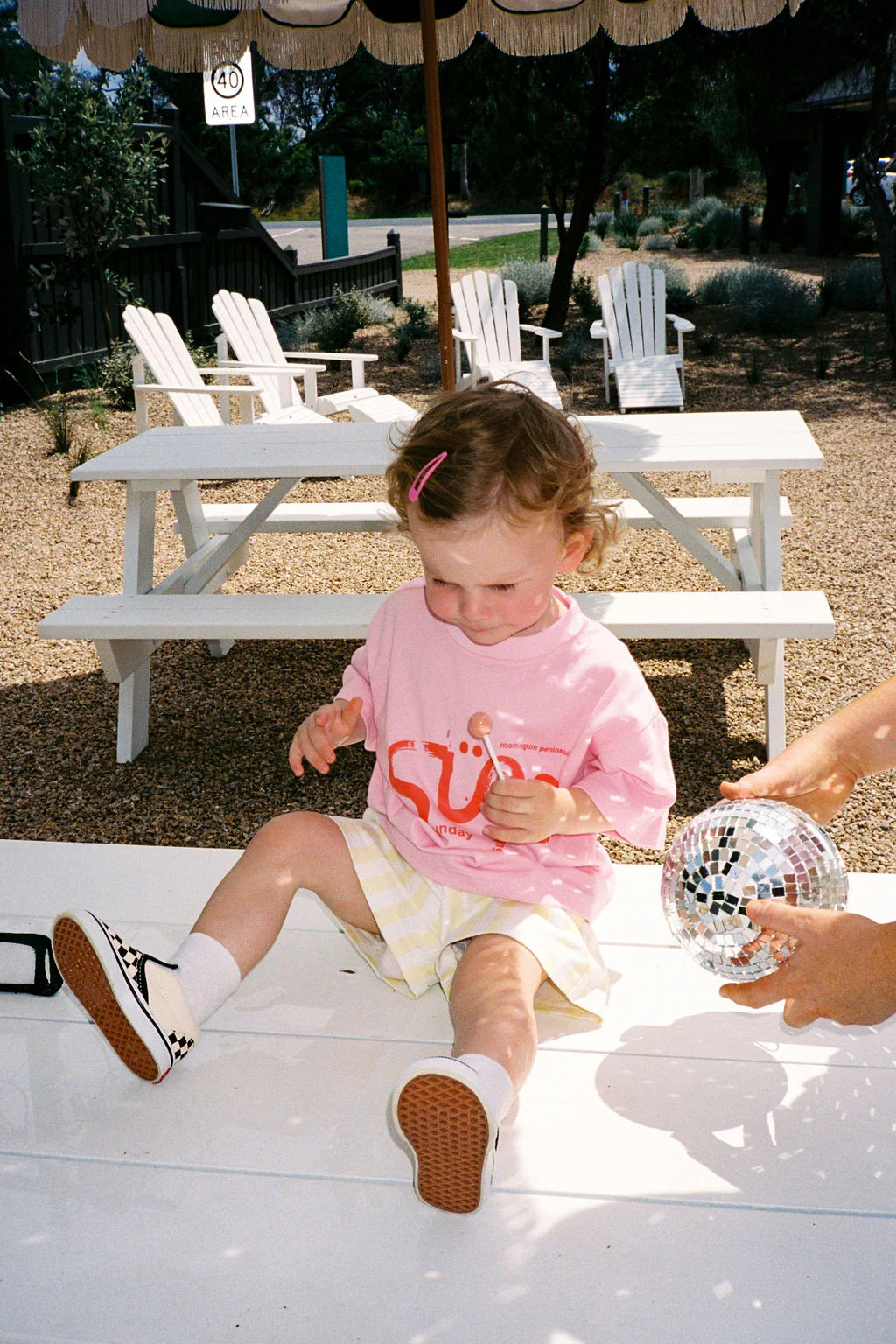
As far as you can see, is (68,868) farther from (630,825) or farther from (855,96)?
(855,96)

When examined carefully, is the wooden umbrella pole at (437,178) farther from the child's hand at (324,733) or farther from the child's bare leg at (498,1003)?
the child's bare leg at (498,1003)

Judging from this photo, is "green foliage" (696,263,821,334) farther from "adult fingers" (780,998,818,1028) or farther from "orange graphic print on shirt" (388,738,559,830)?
"adult fingers" (780,998,818,1028)

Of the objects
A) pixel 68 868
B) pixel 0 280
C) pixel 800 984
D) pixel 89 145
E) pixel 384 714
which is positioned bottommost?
pixel 68 868

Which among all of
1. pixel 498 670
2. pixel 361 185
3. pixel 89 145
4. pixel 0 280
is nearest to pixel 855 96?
pixel 89 145

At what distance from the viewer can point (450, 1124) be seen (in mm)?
1413

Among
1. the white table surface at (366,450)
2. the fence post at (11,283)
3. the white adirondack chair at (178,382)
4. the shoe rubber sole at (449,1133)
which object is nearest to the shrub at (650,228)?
the fence post at (11,283)

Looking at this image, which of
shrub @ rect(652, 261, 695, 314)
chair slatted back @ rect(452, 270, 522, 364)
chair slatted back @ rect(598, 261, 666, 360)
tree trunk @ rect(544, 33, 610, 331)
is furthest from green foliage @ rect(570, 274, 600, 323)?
chair slatted back @ rect(452, 270, 522, 364)

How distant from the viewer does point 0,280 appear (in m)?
8.88

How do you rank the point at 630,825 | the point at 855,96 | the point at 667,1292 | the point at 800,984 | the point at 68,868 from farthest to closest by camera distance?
the point at 855,96 < the point at 68,868 < the point at 630,825 < the point at 800,984 < the point at 667,1292

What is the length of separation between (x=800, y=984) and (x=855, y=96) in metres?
17.6

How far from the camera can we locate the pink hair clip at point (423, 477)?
1800 mm

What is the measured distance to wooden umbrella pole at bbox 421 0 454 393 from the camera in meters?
3.99

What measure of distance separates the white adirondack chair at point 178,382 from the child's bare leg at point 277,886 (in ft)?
14.9

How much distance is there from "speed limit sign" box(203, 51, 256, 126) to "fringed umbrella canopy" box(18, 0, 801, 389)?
7.66 m
